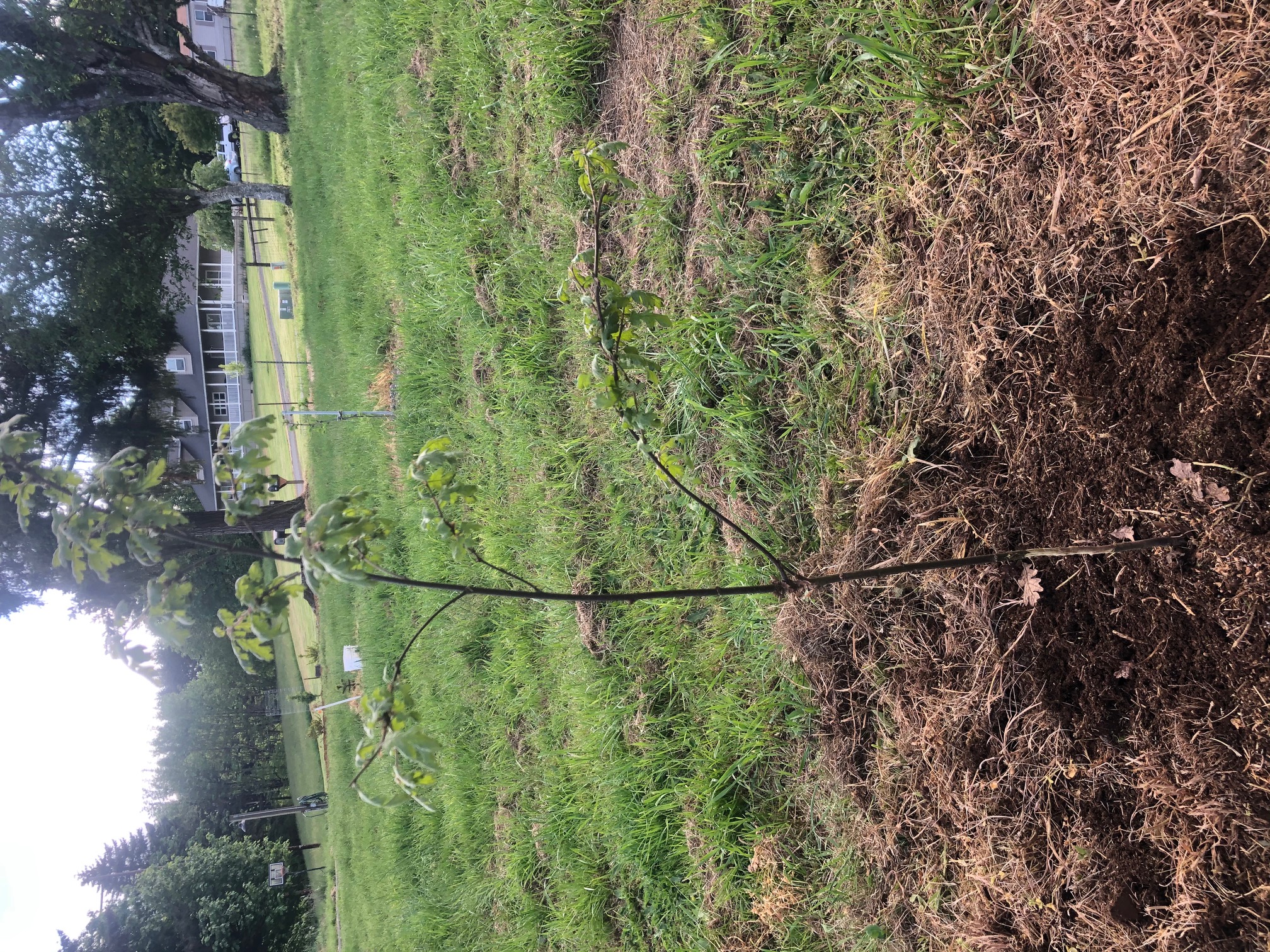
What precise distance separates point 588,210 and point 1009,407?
238 cm

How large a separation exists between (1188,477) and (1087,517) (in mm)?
253

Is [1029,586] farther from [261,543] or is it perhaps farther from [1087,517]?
[261,543]

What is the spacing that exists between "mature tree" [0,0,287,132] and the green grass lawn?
3020mm

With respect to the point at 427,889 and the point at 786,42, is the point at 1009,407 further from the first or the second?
the point at 427,889

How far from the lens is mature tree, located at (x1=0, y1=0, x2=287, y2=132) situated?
648cm

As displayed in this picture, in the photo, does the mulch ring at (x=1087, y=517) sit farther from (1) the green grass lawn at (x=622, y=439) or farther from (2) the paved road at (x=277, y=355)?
(2) the paved road at (x=277, y=355)

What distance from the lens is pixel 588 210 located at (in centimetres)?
373

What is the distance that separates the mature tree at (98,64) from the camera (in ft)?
21.3

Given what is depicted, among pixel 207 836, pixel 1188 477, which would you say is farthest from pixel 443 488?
pixel 207 836

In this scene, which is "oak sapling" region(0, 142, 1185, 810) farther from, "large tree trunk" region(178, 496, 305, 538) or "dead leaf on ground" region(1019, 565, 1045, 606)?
"large tree trunk" region(178, 496, 305, 538)

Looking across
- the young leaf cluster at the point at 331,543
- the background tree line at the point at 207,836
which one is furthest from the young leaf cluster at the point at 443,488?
the background tree line at the point at 207,836

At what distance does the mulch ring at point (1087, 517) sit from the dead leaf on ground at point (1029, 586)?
0.07 ft

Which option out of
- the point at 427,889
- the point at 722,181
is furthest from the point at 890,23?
the point at 427,889

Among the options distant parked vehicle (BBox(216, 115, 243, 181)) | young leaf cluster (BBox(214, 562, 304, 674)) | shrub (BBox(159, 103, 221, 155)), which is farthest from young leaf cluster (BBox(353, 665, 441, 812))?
distant parked vehicle (BBox(216, 115, 243, 181))
